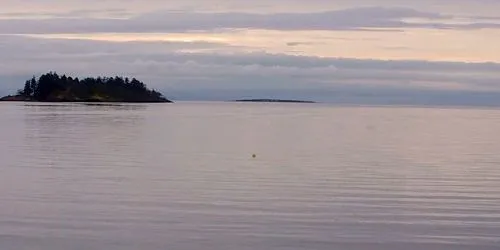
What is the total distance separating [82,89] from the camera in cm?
17800

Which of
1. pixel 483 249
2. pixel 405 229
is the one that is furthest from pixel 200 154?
pixel 483 249

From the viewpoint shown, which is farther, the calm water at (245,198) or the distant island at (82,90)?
the distant island at (82,90)

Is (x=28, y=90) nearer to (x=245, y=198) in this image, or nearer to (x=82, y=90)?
(x=82, y=90)

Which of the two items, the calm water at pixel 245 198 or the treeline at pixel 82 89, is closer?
the calm water at pixel 245 198

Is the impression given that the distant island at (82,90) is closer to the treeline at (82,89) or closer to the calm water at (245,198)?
the treeline at (82,89)

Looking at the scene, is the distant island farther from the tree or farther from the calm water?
the calm water

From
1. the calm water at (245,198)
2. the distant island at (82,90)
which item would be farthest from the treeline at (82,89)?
the calm water at (245,198)

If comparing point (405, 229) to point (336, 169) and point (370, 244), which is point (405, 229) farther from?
point (336, 169)

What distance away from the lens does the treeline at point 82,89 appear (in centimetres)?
17412

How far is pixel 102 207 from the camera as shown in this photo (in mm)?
17547

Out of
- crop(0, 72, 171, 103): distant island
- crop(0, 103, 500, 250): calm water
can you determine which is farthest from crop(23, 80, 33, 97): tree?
crop(0, 103, 500, 250): calm water

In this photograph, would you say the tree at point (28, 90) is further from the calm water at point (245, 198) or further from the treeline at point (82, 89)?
the calm water at point (245, 198)

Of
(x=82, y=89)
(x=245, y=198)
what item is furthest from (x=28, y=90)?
(x=245, y=198)

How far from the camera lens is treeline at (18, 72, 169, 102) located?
174125mm
